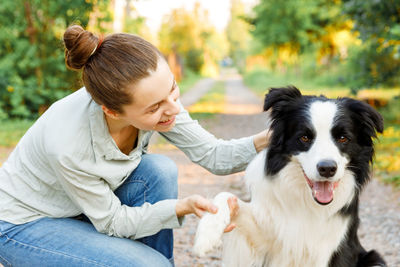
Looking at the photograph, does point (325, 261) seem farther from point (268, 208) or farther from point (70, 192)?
point (70, 192)

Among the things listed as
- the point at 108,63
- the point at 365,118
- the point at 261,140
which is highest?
the point at 108,63

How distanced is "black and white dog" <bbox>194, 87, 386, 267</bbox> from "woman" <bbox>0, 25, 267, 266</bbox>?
0.33m

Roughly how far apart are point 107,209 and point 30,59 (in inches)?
314

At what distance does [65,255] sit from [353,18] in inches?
258

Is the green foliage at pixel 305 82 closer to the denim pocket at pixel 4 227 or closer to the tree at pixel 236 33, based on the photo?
the denim pocket at pixel 4 227

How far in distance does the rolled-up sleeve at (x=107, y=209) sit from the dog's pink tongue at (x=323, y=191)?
758 millimetres

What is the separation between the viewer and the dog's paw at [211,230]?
1.91 metres

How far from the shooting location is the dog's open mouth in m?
2.15

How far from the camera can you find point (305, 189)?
91.1 inches

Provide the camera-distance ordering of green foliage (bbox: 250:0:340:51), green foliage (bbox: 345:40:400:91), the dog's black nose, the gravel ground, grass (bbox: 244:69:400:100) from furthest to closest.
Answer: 1. green foliage (bbox: 250:0:340:51)
2. grass (bbox: 244:69:400:100)
3. green foliage (bbox: 345:40:400:91)
4. the gravel ground
5. the dog's black nose

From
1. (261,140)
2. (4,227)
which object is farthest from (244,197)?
(4,227)

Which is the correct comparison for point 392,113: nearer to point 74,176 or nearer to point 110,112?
point 110,112

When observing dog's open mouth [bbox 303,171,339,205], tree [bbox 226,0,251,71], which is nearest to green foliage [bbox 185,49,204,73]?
tree [bbox 226,0,251,71]

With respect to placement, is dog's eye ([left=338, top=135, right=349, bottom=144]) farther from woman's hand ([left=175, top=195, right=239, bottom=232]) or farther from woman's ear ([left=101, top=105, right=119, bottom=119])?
woman's ear ([left=101, top=105, right=119, bottom=119])
